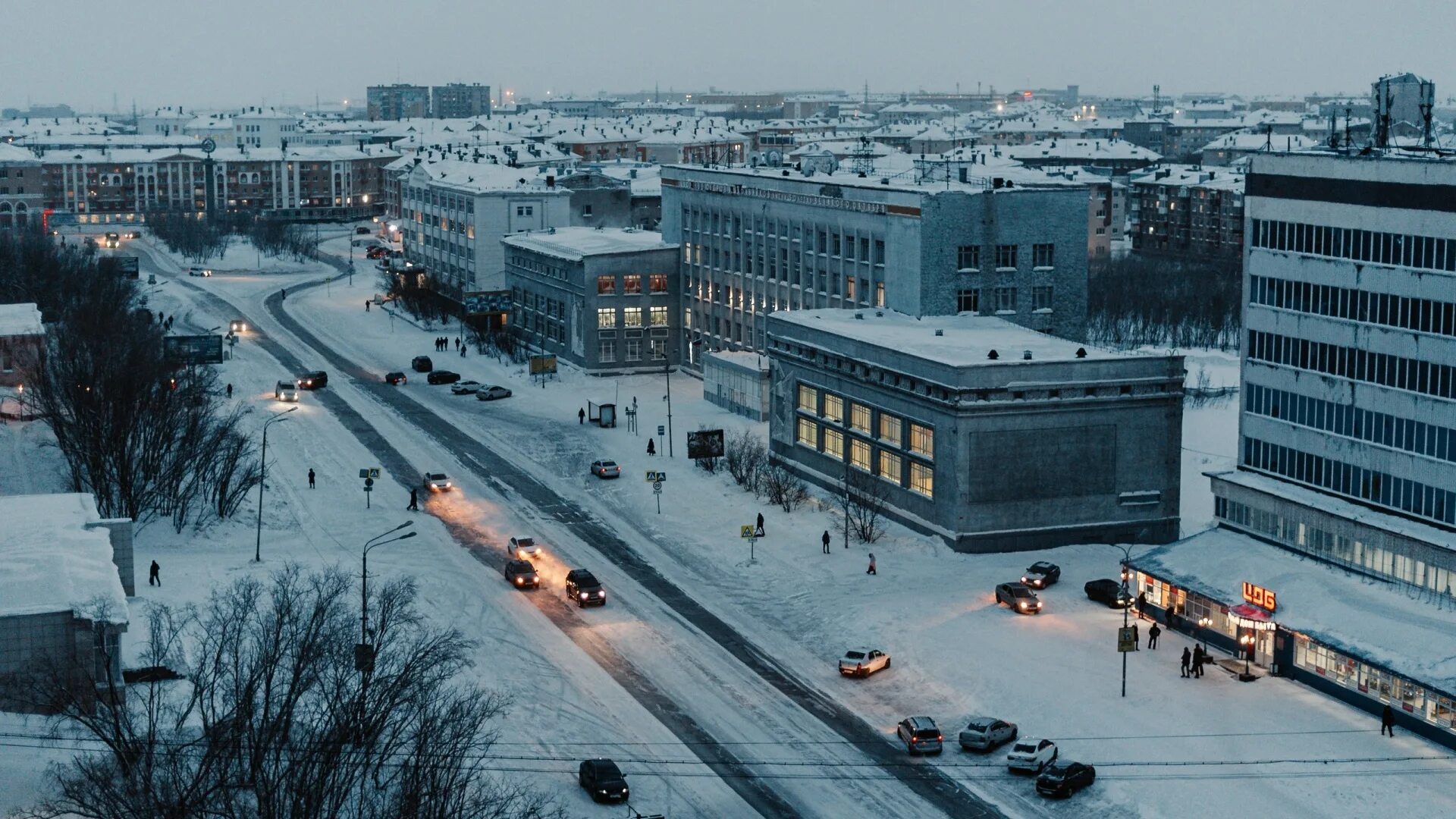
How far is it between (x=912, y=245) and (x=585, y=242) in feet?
136

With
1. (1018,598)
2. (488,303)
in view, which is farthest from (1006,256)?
(488,303)

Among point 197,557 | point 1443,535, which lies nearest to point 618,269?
point 197,557

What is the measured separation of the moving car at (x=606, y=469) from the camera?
9225 centimetres

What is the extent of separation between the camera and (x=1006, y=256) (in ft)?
319

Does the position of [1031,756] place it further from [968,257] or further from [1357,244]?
[968,257]

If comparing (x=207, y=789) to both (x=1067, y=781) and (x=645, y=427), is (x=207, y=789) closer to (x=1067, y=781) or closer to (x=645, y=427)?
(x=1067, y=781)

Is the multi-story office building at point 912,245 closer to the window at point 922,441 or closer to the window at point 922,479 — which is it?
the window at point 922,441

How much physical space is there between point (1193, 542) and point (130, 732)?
41.1 meters

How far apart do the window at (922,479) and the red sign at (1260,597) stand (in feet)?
57.1

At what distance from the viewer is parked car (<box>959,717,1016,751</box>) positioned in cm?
5531

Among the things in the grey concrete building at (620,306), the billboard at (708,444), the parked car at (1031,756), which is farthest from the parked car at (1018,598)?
the grey concrete building at (620,306)

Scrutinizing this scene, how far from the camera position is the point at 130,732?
4275 cm

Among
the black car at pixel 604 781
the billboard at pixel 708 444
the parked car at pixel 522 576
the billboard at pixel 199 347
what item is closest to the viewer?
the black car at pixel 604 781

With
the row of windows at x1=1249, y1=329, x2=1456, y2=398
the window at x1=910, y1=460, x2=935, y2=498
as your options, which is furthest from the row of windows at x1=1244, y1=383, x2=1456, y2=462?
the window at x1=910, y1=460, x2=935, y2=498
